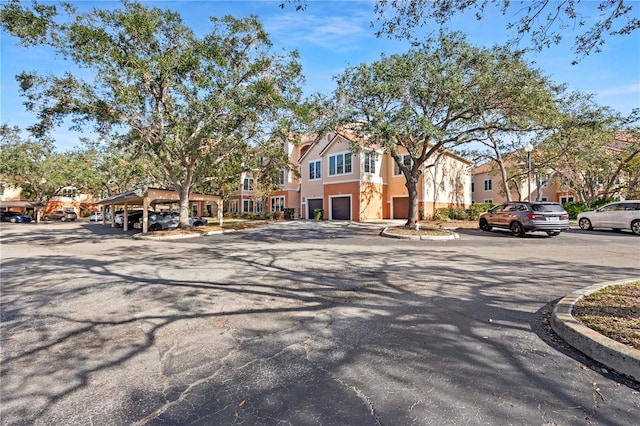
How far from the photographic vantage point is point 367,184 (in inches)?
1069

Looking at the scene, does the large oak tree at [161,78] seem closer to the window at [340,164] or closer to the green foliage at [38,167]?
the window at [340,164]

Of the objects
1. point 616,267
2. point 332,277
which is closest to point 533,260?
point 616,267

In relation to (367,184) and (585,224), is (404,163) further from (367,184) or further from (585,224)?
(585,224)

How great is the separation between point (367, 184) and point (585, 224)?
49.2 ft

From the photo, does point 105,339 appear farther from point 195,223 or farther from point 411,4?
point 195,223

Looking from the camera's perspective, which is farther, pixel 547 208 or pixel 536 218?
pixel 547 208

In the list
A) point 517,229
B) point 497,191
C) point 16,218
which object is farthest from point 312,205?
point 16,218

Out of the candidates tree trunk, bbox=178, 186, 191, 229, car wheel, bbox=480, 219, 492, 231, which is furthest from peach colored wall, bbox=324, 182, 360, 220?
tree trunk, bbox=178, 186, 191, 229

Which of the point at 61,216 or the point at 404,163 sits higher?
the point at 404,163

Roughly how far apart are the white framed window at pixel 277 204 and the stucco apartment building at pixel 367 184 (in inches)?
198

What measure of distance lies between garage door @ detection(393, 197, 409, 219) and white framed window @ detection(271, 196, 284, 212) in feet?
46.3

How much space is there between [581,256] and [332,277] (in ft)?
26.1

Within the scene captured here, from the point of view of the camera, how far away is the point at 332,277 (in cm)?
687

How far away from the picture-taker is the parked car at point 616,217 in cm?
1527
